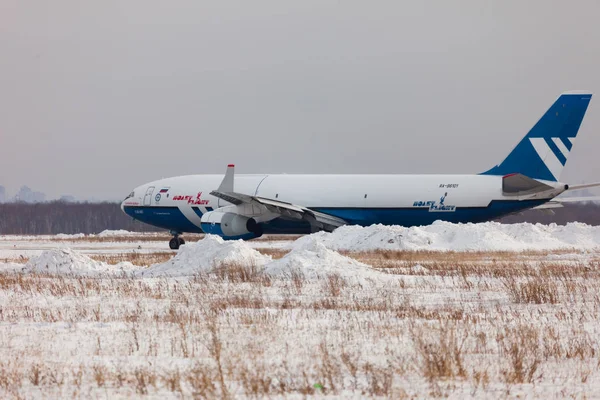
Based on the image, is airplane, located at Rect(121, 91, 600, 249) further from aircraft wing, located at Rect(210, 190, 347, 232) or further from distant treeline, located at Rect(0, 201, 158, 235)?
distant treeline, located at Rect(0, 201, 158, 235)

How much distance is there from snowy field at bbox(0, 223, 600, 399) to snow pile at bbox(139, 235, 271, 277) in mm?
77

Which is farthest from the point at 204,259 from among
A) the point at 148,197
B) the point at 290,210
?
the point at 148,197

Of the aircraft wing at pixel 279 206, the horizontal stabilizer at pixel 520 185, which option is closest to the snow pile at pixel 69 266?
the aircraft wing at pixel 279 206

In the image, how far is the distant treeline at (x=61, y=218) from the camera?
119188 millimetres

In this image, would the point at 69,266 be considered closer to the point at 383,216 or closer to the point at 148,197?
the point at 383,216

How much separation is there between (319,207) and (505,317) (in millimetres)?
30802

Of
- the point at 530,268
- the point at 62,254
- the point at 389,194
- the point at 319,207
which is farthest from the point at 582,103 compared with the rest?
the point at 62,254

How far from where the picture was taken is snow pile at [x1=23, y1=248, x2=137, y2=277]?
25.9m

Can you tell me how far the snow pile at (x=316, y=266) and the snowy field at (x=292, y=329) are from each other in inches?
3.3

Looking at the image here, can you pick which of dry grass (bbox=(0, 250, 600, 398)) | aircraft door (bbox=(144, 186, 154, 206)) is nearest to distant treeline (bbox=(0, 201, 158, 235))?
aircraft door (bbox=(144, 186, 154, 206))

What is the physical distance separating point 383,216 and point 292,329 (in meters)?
31.2

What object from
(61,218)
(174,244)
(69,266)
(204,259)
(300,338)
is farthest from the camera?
(61,218)

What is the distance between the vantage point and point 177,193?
4750cm

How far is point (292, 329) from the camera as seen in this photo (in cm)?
1323
